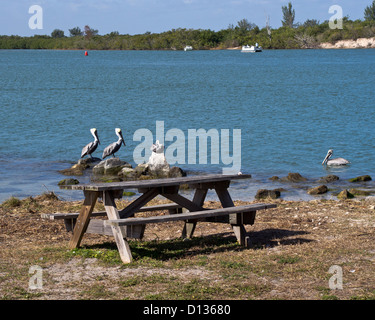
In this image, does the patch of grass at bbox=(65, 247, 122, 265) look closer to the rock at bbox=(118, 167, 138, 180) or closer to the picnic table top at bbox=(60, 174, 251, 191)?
the picnic table top at bbox=(60, 174, 251, 191)

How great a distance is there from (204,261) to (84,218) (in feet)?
5.26

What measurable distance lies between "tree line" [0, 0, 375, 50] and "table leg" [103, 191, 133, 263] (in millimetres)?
145737

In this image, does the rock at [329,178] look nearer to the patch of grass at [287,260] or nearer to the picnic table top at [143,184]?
the picnic table top at [143,184]

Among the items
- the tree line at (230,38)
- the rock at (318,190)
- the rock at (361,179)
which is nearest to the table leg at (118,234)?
the rock at (318,190)

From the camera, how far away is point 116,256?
24.8ft

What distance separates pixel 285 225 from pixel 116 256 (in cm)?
289

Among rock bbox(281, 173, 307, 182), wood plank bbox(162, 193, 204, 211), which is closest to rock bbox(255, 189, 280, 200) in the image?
rock bbox(281, 173, 307, 182)

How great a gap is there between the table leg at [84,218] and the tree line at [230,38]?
14558cm

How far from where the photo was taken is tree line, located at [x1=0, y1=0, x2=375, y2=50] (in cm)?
15043

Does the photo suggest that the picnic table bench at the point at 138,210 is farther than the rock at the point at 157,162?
No

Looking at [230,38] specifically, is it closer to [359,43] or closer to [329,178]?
[359,43]

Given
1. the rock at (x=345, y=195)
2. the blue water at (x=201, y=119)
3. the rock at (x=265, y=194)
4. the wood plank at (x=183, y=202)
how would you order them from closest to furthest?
the wood plank at (x=183, y=202) → the rock at (x=345, y=195) → the rock at (x=265, y=194) → the blue water at (x=201, y=119)

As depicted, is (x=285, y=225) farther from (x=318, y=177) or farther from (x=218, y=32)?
(x=218, y=32)

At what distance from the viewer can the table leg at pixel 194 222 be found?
860 cm
